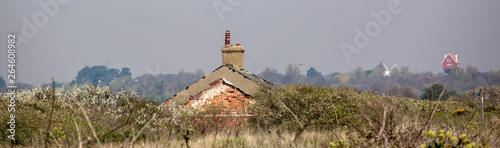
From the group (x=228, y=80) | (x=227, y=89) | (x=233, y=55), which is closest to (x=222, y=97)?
(x=227, y=89)

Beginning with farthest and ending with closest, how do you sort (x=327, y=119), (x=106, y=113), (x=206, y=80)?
(x=206, y=80) → (x=106, y=113) → (x=327, y=119)

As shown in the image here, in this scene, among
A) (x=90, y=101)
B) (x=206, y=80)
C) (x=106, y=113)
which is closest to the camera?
(x=106, y=113)

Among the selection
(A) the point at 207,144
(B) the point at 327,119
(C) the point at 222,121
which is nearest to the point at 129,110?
(C) the point at 222,121

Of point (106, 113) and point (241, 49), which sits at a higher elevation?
point (241, 49)

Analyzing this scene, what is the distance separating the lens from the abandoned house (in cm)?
2556

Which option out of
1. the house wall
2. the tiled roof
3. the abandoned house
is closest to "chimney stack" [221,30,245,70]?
the abandoned house

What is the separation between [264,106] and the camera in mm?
23969

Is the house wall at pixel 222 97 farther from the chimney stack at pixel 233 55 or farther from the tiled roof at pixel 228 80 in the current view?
the chimney stack at pixel 233 55

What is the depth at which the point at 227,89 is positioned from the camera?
25.8 meters

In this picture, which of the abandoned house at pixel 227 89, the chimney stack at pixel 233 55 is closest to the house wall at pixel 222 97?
the abandoned house at pixel 227 89

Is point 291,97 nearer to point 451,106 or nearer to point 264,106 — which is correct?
point 264,106

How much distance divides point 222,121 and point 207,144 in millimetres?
10234

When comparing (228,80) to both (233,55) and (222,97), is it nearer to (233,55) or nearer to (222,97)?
(233,55)

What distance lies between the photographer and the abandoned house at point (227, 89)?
2556 centimetres
